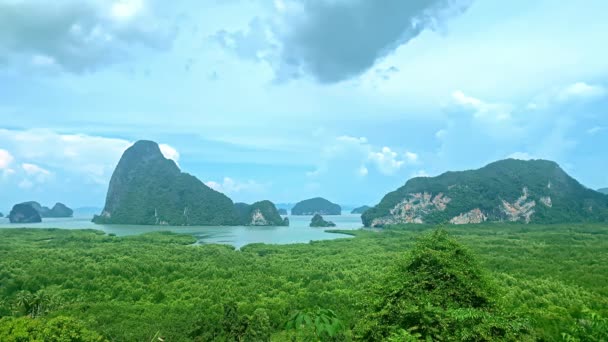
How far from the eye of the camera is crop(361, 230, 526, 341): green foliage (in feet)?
30.6

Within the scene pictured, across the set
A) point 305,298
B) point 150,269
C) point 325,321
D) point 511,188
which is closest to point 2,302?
point 150,269

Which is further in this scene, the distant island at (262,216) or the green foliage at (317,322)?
the distant island at (262,216)

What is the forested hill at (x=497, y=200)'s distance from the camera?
357ft

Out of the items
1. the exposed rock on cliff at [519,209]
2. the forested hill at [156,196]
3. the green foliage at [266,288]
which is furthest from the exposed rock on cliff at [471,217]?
the forested hill at [156,196]

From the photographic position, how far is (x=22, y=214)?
144375mm

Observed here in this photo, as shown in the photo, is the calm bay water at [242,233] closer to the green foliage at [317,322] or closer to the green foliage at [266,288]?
the green foliage at [266,288]

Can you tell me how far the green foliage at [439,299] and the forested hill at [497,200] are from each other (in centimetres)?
10436

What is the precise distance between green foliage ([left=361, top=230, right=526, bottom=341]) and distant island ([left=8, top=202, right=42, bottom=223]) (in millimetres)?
164238

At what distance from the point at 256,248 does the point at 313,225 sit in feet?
231

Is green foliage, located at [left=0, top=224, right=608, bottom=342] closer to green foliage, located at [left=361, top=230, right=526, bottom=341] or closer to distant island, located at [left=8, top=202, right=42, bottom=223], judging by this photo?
green foliage, located at [left=361, top=230, right=526, bottom=341]

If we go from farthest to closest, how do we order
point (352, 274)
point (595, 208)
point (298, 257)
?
point (595, 208) < point (298, 257) < point (352, 274)

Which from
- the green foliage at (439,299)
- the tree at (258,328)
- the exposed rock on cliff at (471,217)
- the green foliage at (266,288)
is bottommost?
the tree at (258,328)

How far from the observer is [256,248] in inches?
2239

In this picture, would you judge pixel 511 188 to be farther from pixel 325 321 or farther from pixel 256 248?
pixel 325 321
